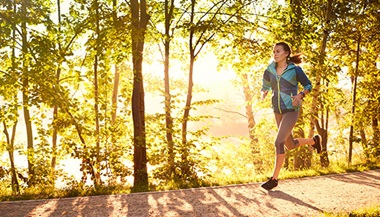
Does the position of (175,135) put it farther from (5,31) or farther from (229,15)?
(5,31)

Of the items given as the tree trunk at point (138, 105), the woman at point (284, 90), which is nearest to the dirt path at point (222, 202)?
the woman at point (284, 90)

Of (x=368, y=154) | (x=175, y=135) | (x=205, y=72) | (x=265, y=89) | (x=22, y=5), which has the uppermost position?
(x=22, y=5)

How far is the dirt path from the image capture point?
448 centimetres

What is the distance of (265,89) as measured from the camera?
5.74 meters

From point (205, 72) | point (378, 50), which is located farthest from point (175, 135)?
point (378, 50)

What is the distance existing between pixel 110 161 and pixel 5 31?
3984mm

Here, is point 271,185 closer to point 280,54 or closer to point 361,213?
point 361,213

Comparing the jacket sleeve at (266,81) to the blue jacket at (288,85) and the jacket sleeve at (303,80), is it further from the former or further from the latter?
the jacket sleeve at (303,80)

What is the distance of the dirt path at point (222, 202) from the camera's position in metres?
4.48

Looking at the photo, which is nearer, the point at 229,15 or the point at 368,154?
the point at 229,15

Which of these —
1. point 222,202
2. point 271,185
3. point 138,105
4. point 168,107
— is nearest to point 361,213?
point 271,185

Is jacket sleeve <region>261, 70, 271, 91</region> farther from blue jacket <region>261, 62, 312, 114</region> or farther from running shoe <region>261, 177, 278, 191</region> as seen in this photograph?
running shoe <region>261, 177, 278, 191</region>

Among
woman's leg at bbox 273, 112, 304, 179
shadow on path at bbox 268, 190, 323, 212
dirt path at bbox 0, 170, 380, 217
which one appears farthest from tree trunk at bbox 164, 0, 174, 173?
woman's leg at bbox 273, 112, 304, 179

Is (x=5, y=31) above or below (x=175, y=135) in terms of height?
above
